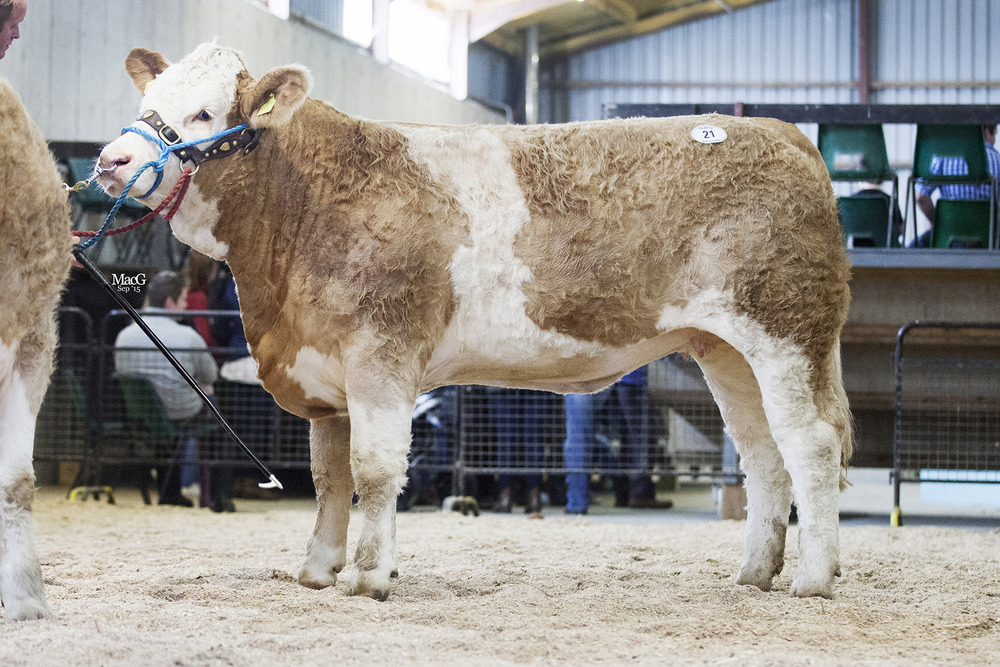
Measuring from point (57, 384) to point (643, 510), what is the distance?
204 inches

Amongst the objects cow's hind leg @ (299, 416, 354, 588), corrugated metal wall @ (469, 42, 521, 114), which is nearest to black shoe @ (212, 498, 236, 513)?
cow's hind leg @ (299, 416, 354, 588)

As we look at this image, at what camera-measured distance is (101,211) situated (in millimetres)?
11141

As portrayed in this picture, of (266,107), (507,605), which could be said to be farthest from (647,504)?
(266,107)

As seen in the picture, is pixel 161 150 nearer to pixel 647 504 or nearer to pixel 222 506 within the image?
pixel 222 506

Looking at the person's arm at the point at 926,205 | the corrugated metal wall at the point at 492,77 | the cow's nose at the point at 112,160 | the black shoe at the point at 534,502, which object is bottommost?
the black shoe at the point at 534,502

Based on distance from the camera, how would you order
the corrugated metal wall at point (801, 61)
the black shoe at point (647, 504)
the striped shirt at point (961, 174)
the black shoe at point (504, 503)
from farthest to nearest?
1. the corrugated metal wall at point (801, 61)
2. the black shoe at point (647, 504)
3. the striped shirt at point (961, 174)
4. the black shoe at point (504, 503)

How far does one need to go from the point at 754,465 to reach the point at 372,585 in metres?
1.56

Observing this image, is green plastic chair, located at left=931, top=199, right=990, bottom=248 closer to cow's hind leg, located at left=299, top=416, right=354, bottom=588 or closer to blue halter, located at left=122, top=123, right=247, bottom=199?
cow's hind leg, located at left=299, top=416, right=354, bottom=588

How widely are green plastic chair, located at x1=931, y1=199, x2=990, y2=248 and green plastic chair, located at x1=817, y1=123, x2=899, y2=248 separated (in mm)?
362

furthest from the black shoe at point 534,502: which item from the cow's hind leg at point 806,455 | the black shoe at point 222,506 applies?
the cow's hind leg at point 806,455

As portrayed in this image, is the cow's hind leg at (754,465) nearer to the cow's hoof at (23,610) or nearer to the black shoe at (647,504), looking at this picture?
the cow's hoof at (23,610)

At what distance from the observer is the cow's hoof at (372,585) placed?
3561mm

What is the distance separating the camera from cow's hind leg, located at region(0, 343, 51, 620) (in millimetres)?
3049

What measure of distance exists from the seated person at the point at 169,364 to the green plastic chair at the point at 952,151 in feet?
17.8
